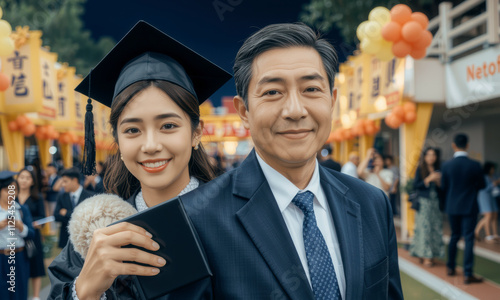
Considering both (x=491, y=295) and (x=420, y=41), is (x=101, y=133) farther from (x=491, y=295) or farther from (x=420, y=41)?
(x=491, y=295)

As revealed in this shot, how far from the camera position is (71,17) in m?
26.6

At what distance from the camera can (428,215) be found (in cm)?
632

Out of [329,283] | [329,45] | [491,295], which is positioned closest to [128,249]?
[329,283]

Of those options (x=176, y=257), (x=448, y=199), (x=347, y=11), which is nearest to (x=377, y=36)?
(x=448, y=199)

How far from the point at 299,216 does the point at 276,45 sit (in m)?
0.58

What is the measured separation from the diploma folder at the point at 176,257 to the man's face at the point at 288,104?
383 millimetres

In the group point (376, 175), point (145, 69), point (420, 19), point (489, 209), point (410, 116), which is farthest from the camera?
point (489, 209)

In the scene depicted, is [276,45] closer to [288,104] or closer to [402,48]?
[288,104]

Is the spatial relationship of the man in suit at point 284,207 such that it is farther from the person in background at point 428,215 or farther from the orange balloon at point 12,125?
the orange balloon at point 12,125

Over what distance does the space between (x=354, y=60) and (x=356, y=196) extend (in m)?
10.2

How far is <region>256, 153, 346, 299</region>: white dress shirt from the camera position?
1330mm

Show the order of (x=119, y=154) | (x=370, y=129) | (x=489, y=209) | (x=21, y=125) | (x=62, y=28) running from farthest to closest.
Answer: (x=62, y=28), (x=370, y=129), (x=21, y=125), (x=489, y=209), (x=119, y=154)

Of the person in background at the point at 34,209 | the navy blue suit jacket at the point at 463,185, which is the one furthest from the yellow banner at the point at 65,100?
the navy blue suit jacket at the point at 463,185

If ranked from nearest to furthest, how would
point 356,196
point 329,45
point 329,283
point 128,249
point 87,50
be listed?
point 128,249 < point 329,283 < point 329,45 < point 356,196 < point 87,50
